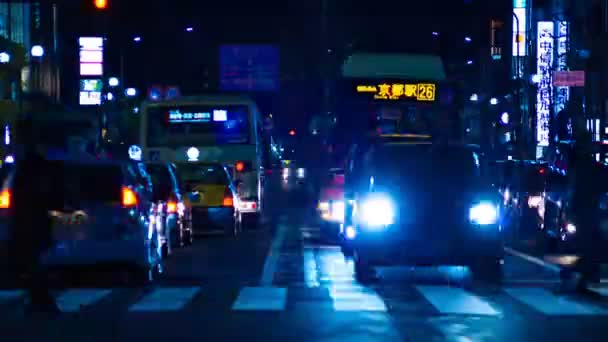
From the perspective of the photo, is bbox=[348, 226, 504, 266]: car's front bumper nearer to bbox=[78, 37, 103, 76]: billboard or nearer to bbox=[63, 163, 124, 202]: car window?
bbox=[63, 163, 124, 202]: car window

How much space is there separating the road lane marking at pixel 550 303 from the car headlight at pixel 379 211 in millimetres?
1874

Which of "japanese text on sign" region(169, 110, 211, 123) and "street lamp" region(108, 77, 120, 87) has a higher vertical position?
"street lamp" region(108, 77, 120, 87)

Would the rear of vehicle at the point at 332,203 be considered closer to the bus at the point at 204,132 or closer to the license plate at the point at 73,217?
the bus at the point at 204,132

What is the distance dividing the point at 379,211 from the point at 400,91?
12271mm

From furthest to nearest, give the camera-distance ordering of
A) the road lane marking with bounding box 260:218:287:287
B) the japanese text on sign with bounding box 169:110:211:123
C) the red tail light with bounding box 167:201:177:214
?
the japanese text on sign with bounding box 169:110:211:123 → the red tail light with bounding box 167:201:177:214 → the road lane marking with bounding box 260:218:287:287

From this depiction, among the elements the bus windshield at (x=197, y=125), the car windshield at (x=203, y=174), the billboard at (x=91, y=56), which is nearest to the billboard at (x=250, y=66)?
the billboard at (x=91, y=56)

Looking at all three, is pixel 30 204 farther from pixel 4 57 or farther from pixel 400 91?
pixel 4 57

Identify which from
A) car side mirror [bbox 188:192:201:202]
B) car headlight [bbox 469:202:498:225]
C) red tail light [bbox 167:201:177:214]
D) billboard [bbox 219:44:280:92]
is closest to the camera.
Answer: car headlight [bbox 469:202:498:225]

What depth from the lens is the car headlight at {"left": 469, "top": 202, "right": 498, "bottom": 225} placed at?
644 inches

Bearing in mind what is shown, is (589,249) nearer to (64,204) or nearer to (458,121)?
(64,204)

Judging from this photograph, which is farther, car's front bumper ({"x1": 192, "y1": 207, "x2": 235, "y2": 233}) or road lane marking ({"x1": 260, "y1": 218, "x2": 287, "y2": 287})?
car's front bumper ({"x1": 192, "y1": 207, "x2": 235, "y2": 233})

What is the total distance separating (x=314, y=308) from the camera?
44.1 feet

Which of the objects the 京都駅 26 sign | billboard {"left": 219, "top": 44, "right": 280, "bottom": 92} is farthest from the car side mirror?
billboard {"left": 219, "top": 44, "right": 280, "bottom": 92}

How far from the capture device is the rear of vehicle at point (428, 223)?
53.4ft
